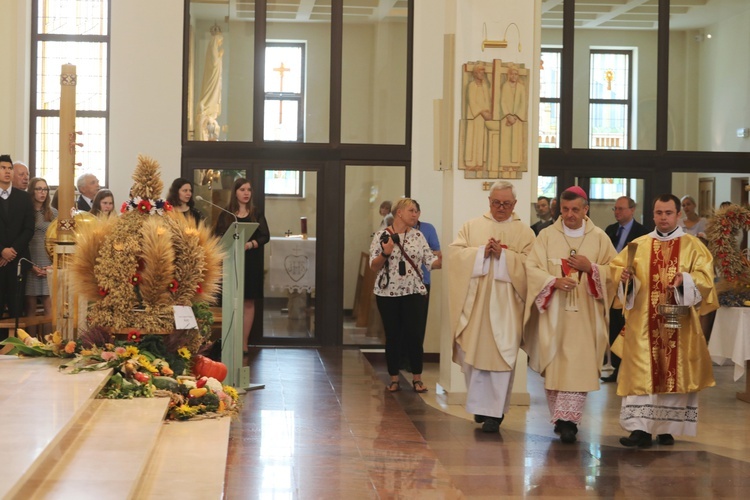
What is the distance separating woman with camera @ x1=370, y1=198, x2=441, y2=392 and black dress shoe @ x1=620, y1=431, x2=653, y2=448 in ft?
8.50

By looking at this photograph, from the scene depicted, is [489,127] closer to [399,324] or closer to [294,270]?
[399,324]

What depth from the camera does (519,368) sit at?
9.45 meters

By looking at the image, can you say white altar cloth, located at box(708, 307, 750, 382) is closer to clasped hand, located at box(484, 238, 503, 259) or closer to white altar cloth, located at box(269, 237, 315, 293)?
clasped hand, located at box(484, 238, 503, 259)

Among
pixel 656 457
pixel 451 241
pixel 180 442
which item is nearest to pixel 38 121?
pixel 451 241

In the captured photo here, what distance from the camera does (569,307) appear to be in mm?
7957

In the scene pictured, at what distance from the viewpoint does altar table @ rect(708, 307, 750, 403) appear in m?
9.83

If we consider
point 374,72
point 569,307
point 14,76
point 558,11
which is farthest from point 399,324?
point 14,76

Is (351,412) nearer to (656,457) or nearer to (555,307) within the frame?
(555,307)

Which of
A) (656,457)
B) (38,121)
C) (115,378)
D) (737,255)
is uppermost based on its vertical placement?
(38,121)

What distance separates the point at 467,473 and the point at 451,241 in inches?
124

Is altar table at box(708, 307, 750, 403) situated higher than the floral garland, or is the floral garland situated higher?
the floral garland

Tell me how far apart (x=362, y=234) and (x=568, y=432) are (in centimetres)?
569

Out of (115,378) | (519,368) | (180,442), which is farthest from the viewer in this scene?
(519,368)

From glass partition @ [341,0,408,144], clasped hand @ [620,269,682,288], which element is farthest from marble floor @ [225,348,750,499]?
glass partition @ [341,0,408,144]
